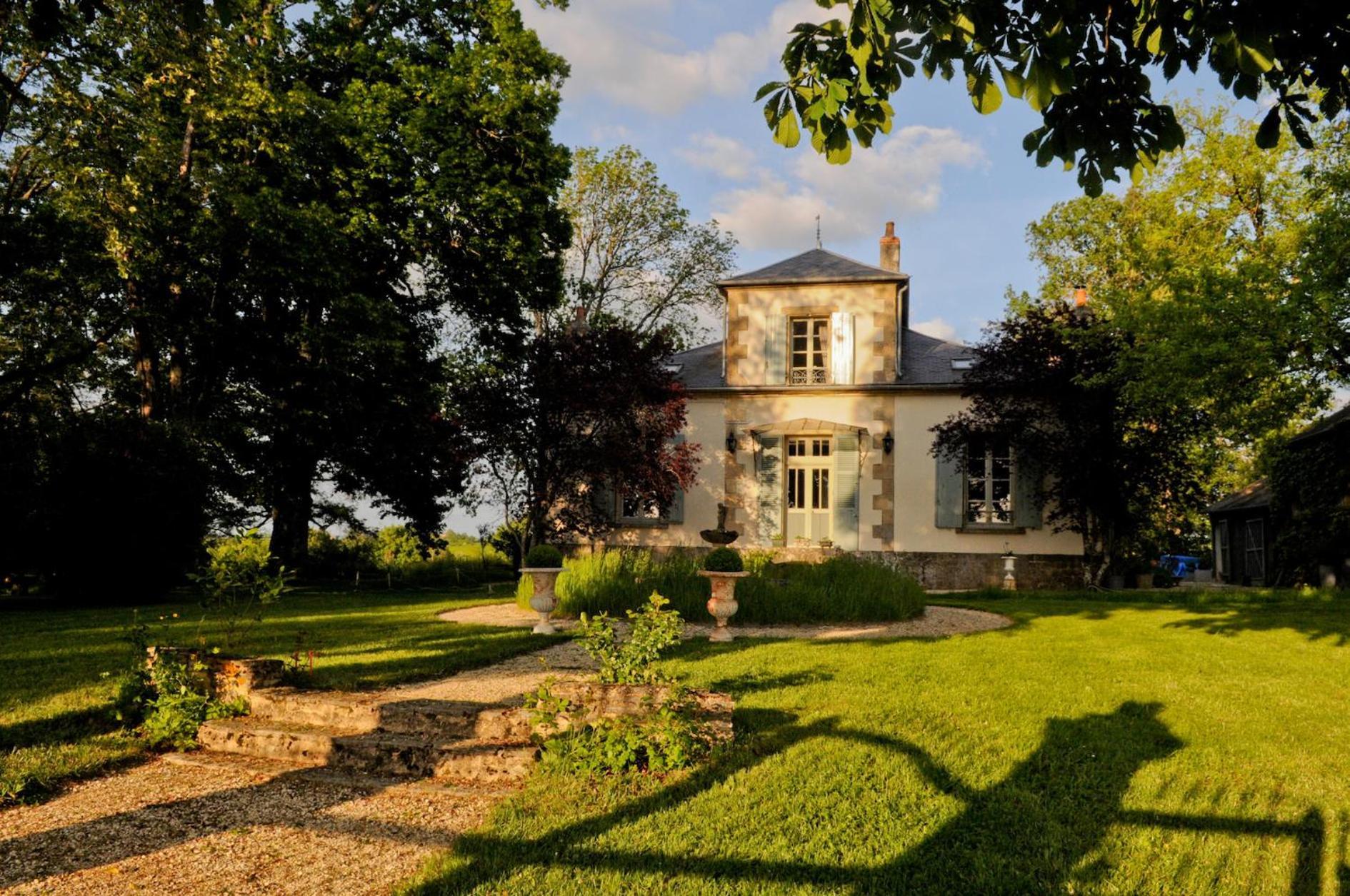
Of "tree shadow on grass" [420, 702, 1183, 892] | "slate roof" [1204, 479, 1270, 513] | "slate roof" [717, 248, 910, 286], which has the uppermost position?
"slate roof" [717, 248, 910, 286]

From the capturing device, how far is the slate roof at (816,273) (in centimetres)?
1850

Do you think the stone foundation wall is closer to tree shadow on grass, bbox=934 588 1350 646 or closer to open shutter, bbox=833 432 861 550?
open shutter, bbox=833 432 861 550

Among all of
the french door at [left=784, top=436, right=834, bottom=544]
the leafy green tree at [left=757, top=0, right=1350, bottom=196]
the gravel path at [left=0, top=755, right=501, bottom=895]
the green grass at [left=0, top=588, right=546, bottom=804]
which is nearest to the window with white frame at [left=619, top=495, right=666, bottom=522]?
the french door at [left=784, top=436, right=834, bottom=544]

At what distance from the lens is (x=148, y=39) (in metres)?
12.5

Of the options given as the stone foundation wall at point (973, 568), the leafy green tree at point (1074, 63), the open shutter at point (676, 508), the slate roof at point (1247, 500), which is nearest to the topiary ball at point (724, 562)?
the leafy green tree at point (1074, 63)

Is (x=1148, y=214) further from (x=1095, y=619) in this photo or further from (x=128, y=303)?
(x=128, y=303)

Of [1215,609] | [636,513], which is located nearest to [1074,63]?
[1215,609]

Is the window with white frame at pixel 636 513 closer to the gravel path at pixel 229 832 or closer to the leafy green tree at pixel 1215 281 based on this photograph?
the leafy green tree at pixel 1215 281

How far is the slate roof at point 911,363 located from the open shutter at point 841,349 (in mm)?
1173

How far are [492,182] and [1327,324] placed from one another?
1495cm

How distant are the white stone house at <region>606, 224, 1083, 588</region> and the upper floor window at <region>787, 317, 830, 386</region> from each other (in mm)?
32

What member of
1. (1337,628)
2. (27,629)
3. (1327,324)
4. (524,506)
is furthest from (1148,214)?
(27,629)

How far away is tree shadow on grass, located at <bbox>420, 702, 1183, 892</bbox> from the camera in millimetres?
3090

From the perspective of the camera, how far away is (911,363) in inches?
761
